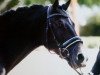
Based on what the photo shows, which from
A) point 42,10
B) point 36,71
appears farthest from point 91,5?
point 36,71

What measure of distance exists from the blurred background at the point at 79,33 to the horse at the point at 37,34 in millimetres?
114

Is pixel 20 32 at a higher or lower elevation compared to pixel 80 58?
higher

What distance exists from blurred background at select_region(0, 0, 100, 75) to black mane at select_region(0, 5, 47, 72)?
0.34ft

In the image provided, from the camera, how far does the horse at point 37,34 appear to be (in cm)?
91

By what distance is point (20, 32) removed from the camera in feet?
3.14

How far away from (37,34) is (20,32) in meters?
0.08

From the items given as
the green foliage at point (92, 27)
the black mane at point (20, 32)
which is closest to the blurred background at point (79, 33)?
the green foliage at point (92, 27)

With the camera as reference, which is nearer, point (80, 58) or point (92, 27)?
point (80, 58)

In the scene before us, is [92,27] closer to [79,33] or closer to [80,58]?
[79,33]

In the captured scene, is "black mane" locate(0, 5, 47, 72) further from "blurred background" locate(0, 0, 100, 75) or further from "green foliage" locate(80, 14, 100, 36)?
"green foliage" locate(80, 14, 100, 36)

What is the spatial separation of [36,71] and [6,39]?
268 mm

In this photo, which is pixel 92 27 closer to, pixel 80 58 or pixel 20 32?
pixel 80 58

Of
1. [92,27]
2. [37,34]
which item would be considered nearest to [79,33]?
[92,27]

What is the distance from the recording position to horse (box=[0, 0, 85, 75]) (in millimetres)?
911
